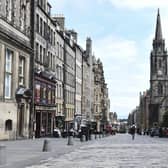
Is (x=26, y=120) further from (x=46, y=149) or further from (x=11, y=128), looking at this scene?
(x=46, y=149)

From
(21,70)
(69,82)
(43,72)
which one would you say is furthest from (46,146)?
(69,82)

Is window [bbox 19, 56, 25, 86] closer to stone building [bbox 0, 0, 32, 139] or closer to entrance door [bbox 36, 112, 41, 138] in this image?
stone building [bbox 0, 0, 32, 139]

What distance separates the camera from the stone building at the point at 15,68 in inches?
1710

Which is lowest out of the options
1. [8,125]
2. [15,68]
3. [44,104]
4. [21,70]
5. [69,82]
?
[8,125]

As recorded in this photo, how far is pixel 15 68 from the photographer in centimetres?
4719

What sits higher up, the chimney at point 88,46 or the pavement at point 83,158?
the chimney at point 88,46

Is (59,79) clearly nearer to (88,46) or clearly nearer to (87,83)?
(87,83)

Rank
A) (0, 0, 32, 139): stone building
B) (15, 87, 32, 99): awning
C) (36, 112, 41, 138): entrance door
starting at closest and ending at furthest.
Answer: (0, 0, 32, 139): stone building → (15, 87, 32, 99): awning → (36, 112, 41, 138): entrance door

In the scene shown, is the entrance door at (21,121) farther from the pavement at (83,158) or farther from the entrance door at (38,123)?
the pavement at (83,158)

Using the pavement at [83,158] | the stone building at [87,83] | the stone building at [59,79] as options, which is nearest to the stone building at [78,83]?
the stone building at [87,83]

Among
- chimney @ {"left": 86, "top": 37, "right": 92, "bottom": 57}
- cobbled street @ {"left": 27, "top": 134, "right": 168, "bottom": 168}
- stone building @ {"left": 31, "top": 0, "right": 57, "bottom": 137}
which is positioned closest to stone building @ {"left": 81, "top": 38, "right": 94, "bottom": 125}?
chimney @ {"left": 86, "top": 37, "right": 92, "bottom": 57}

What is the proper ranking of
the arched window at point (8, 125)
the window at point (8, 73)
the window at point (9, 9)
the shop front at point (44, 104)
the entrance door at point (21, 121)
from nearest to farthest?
the window at point (9, 9) < the window at point (8, 73) < the arched window at point (8, 125) < the entrance door at point (21, 121) < the shop front at point (44, 104)

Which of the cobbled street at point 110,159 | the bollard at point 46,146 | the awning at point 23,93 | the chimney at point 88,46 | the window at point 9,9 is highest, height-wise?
the chimney at point 88,46

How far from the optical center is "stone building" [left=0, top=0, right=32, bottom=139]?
43438mm
